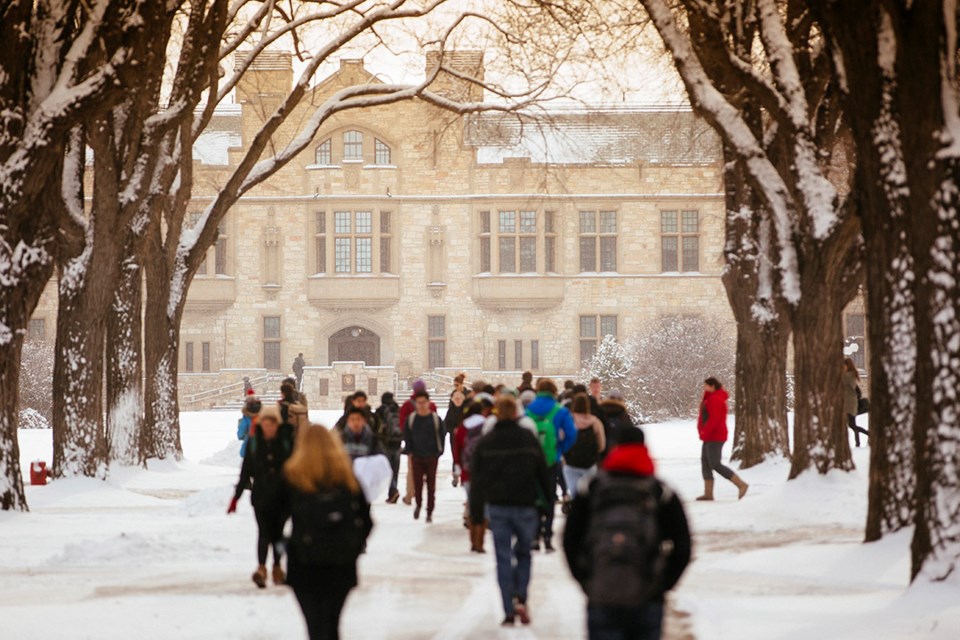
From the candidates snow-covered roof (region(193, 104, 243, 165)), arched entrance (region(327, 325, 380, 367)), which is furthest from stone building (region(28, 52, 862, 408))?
snow-covered roof (region(193, 104, 243, 165))

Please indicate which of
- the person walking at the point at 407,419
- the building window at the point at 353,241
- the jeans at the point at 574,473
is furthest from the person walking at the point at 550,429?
the building window at the point at 353,241

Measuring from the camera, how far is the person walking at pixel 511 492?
340 inches

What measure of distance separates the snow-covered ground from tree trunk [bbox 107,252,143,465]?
2.93 meters

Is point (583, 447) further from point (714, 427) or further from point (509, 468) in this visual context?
point (509, 468)

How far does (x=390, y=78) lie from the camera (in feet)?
78.4

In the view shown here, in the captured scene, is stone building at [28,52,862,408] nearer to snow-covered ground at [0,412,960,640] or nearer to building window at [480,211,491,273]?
building window at [480,211,491,273]

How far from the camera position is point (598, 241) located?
4894cm

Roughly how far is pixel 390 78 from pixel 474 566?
13.9 m

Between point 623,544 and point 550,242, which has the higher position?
point 550,242

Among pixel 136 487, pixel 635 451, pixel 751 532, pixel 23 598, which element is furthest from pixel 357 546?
pixel 136 487

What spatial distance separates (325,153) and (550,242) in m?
7.99

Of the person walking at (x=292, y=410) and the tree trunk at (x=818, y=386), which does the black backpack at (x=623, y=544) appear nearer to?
the person walking at (x=292, y=410)

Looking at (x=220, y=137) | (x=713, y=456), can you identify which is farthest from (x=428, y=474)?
(x=220, y=137)

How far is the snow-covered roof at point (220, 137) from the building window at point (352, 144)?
3.81 m
